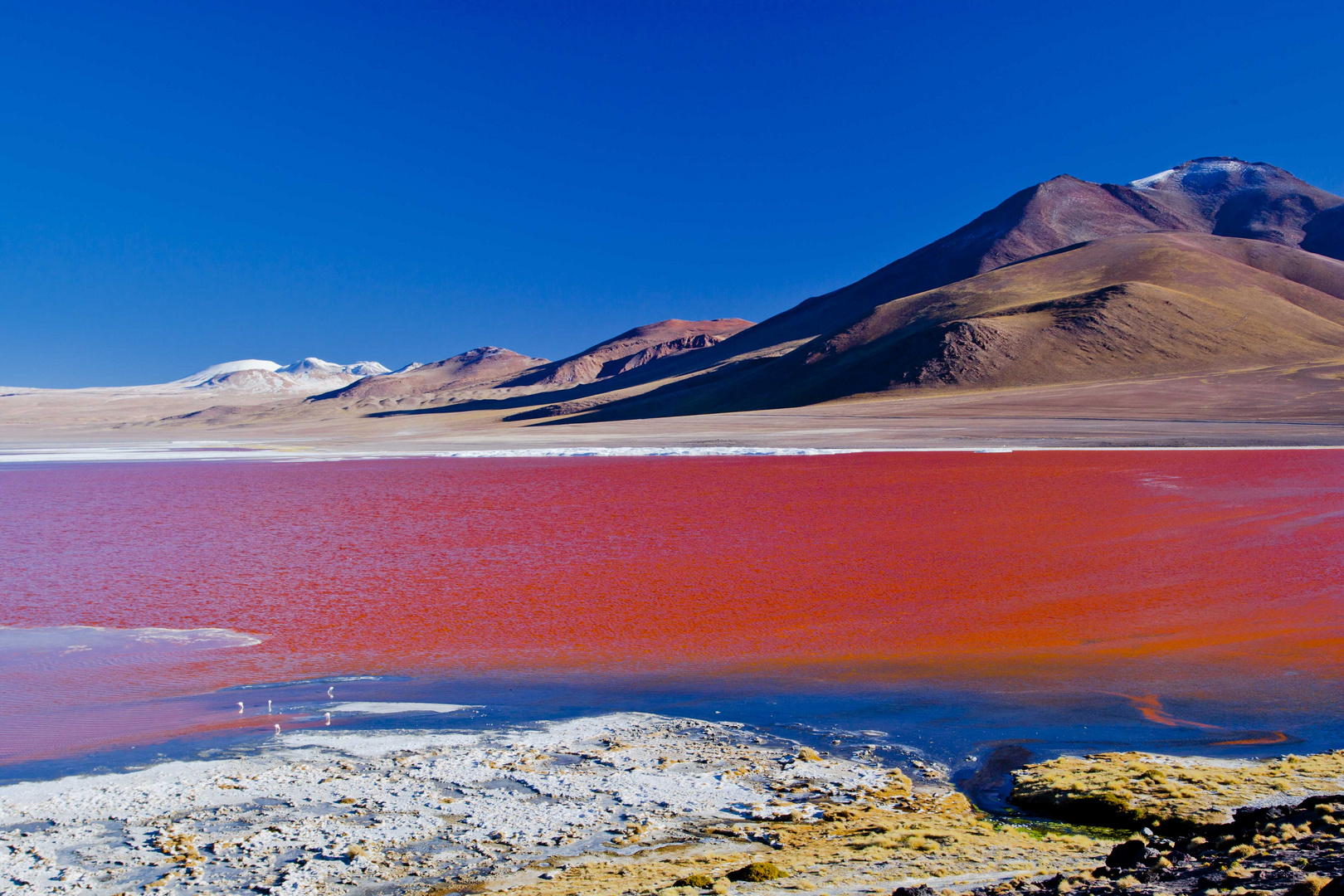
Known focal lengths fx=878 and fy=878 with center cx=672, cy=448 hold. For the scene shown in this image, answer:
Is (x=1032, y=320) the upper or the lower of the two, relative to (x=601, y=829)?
upper

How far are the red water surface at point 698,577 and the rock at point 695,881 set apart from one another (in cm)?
384

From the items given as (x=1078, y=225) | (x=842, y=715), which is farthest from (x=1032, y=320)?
(x=1078, y=225)

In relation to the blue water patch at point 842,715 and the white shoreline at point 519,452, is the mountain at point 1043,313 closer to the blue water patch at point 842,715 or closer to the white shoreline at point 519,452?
the white shoreline at point 519,452

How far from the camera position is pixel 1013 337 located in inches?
3095

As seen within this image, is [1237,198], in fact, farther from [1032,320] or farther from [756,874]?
[756,874]

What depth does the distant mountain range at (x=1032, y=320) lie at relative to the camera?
7519cm

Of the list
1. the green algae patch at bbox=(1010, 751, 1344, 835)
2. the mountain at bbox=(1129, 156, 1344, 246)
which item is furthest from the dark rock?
the mountain at bbox=(1129, 156, 1344, 246)

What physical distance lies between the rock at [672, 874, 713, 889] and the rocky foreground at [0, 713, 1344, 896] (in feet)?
0.03

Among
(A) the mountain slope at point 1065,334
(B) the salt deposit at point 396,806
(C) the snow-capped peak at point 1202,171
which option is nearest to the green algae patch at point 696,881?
(B) the salt deposit at point 396,806

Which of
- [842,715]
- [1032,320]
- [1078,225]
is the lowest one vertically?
[842,715]

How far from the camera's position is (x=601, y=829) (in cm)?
469

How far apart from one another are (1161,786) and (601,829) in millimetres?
3162

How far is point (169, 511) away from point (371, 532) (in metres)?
6.39

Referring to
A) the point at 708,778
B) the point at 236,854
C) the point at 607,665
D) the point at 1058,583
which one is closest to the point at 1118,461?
the point at 1058,583
